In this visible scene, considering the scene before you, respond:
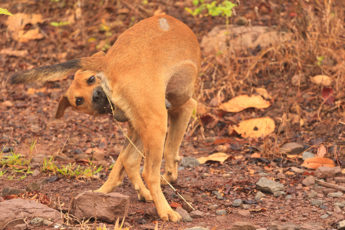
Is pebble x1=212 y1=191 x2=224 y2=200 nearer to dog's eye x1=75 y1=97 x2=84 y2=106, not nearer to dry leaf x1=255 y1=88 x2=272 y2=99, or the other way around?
dog's eye x1=75 y1=97 x2=84 y2=106

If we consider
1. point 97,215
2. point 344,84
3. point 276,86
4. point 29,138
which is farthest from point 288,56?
point 97,215

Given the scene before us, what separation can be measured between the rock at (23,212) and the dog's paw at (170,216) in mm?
808

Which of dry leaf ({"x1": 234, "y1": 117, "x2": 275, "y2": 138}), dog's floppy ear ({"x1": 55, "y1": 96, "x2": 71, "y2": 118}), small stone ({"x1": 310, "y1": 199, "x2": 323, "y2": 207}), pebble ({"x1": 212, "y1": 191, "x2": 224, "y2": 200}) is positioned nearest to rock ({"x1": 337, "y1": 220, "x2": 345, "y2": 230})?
small stone ({"x1": 310, "y1": 199, "x2": 323, "y2": 207})

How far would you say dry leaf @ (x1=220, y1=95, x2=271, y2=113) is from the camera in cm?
711

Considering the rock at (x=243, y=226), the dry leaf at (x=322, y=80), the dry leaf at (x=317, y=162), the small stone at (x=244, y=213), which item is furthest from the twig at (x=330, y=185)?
the dry leaf at (x=322, y=80)

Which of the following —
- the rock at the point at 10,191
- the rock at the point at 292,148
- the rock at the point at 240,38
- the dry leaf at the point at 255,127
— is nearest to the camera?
the rock at the point at 10,191

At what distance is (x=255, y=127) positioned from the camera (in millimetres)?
6715

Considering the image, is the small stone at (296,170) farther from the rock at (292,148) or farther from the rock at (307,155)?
the rock at (292,148)

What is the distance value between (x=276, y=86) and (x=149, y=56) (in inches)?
142

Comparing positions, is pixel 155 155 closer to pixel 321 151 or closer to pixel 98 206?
pixel 98 206

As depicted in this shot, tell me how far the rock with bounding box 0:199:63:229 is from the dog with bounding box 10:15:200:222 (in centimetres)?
79

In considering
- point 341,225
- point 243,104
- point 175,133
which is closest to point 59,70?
point 175,133

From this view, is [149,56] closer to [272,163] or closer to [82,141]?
[272,163]

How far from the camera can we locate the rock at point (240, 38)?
789cm
